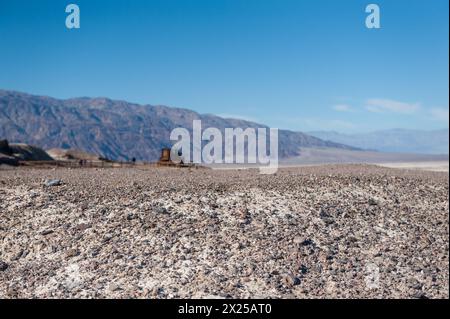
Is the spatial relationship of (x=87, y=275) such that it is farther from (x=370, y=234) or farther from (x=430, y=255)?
(x=430, y=255)

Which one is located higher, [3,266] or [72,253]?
[72,253]

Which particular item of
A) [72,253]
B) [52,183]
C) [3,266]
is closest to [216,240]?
[72,253]

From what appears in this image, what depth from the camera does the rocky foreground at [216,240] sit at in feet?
33.2

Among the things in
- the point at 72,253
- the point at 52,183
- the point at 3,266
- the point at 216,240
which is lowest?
the point at 3,266

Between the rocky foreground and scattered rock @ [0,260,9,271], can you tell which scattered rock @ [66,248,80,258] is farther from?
scattered rock @ [0,260,9,271]

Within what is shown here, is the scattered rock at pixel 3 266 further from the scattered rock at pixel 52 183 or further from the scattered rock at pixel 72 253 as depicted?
the scattered rock at pixel 52 183

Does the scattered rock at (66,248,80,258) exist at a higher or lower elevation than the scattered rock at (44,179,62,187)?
lower

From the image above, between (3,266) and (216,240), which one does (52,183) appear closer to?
(3,266)

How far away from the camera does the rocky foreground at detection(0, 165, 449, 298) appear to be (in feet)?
33.2

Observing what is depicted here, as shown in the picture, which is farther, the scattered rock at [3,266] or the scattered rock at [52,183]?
the scattered rock at [52,183]

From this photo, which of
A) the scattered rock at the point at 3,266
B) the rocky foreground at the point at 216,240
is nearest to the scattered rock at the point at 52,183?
the rocky foreground at the point at 216,240

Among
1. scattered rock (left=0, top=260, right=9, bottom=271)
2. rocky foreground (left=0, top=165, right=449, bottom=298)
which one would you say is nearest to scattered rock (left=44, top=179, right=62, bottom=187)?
rocky foreground (left=0, top=165, right=449, bottom=298)

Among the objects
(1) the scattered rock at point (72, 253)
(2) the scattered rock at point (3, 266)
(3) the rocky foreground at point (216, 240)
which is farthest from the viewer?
(1) the scattered rock at point (72, 253)

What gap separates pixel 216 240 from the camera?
37.5 feet
